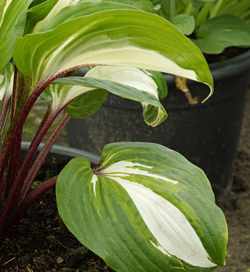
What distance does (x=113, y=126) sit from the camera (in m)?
1.26

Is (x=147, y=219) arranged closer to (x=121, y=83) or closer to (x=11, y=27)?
(x=121, y=83)

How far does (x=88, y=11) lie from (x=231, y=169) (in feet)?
3.71

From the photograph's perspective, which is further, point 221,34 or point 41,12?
point 221,34

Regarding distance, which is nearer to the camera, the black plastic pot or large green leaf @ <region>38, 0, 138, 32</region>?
large green leaf @ <region>38, 0, 138, 32</region>

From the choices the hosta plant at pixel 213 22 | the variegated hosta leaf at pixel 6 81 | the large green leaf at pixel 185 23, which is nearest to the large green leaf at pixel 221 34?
the hosta plant at pixel 213 22

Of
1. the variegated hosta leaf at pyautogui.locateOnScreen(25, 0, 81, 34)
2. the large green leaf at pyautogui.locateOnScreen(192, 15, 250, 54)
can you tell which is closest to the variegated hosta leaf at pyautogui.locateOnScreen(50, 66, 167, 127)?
the variegated hosta leaf at pyautogui.locateOnScreen(25, 0, 81, 34)

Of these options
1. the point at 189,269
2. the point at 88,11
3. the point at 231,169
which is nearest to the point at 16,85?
the point at 88,11

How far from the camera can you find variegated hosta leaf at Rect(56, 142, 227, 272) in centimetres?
46

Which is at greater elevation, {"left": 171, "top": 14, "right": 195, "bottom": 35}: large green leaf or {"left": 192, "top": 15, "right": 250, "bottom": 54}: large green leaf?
{"left": 171, "top": 14, "right": 195, "bottom": 35}: large green leaf

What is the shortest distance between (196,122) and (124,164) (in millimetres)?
695

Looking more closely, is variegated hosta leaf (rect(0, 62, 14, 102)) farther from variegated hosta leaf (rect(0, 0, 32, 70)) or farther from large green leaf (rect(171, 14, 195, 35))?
large green leaf (rect(171, 14, 195, 35))

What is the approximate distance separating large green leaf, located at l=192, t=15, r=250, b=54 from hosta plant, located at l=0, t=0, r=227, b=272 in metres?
0.61

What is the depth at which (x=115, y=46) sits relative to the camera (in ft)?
1.42

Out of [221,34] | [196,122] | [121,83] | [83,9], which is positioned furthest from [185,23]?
[83,9]
